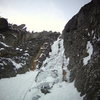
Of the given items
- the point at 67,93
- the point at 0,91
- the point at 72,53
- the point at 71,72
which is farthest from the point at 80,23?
the point at 0,91

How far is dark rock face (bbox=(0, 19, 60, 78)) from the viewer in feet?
89.2

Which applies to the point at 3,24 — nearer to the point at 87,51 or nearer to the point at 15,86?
the point at 15,86

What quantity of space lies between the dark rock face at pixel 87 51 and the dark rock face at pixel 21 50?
10.5 meters

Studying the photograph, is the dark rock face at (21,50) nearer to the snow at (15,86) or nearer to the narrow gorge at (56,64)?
the narrow gorge at (56,64)

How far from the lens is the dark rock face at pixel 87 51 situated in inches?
496

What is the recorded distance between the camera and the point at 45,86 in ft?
64.2

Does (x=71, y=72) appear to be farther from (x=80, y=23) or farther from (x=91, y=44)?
(x=80, y=23)

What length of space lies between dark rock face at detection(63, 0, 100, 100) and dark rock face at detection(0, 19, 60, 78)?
10474 mm

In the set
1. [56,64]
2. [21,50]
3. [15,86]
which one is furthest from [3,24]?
[56,64]

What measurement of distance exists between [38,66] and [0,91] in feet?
29.5

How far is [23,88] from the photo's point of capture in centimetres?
2183

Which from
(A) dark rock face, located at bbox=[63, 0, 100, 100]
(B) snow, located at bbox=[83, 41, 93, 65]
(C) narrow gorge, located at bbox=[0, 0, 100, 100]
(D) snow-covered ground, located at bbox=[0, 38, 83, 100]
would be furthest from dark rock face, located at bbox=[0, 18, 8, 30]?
(B) snow, located at bbox=[83, 41, 93, 65]

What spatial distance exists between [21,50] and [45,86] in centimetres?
1448

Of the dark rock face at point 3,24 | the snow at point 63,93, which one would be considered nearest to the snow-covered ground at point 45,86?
the snow at point 63,93
